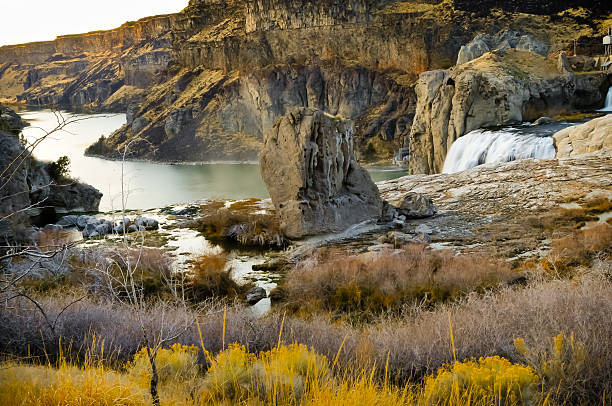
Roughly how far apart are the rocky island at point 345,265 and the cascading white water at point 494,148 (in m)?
0.12

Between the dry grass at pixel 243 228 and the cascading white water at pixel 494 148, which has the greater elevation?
the cascading white water at pixel 494 148

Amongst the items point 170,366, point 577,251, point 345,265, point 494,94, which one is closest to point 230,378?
point 170,366

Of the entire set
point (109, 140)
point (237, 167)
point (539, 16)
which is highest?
point (539, 16)

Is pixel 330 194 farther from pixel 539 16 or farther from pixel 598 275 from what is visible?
pixel 539 16

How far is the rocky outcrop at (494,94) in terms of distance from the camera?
28.8 meters

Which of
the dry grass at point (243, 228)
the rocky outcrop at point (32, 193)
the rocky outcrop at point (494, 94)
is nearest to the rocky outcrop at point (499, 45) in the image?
the rocky outcrop at point (494, 94)

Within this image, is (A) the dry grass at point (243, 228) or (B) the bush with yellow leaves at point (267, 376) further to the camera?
(A) the dry grass at point (243, 228)

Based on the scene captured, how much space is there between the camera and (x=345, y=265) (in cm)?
1072

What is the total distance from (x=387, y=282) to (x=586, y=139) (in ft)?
47.6

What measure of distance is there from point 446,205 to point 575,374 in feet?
45.9

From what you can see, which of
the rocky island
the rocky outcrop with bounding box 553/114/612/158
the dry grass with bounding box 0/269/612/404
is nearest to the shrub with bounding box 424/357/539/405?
the rocky island

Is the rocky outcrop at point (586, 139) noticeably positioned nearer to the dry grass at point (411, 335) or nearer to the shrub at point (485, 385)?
the dry grass at point (411, 335)

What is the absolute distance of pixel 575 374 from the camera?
405cm

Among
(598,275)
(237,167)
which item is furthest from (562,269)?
(237,167)
